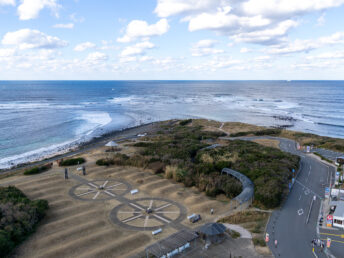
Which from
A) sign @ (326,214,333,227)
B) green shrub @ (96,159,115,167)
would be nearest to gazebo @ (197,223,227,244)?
sign @ (326,214,333,227)

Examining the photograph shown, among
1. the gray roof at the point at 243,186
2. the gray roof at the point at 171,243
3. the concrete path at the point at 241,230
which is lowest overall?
the concrete path at the point at 241,230

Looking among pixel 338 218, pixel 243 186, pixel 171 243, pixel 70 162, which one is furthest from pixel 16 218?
pixel 338 218

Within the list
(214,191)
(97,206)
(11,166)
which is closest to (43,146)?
(11,166)

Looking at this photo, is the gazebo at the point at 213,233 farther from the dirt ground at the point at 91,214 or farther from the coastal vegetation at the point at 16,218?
the coastal vegetation at the point at 16,218

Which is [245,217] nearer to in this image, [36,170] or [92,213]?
[92,213]

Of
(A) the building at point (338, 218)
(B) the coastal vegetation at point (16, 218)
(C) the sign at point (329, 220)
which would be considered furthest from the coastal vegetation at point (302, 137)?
(B) the coastal vegetation at point (16, 218)
